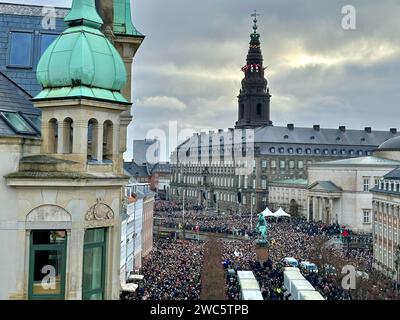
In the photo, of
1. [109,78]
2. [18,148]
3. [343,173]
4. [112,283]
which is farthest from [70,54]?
[343,173]

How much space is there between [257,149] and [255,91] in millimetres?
26768

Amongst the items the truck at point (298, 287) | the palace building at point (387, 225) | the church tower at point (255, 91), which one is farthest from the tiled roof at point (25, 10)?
the church tower at point (255, 91)

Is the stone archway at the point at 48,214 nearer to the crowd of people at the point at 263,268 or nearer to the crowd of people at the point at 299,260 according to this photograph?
the crowd of people at the point at 263,268

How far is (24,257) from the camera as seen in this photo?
947cm

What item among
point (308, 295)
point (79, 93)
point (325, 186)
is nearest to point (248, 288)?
point (308, 295)

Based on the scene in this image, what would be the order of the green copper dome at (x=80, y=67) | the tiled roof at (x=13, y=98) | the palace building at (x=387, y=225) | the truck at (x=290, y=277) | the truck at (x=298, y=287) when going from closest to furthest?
the green copper dome at (x=80, y=67), the tiled roof at (x=13, y=98), the truck at (x=298, y=287), the truck at (x=290, y=277), the palace building at (x=387, y=225)

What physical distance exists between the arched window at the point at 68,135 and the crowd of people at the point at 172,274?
2417 cm

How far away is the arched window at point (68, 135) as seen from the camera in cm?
984

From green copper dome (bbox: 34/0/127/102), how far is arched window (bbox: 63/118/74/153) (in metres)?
0.51

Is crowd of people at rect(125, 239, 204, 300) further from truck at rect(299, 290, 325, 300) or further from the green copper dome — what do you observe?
the green copper dome

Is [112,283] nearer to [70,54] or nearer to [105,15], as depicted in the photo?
[70,54]

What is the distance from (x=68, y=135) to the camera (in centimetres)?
994

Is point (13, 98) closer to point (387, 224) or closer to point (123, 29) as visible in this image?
point (123, 29)

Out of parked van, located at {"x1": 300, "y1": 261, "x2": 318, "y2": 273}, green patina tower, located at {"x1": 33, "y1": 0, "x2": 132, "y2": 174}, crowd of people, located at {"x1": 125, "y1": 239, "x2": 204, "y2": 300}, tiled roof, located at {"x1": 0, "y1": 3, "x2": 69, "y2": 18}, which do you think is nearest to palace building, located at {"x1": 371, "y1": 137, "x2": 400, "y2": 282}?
parked van, located at {"x1": 300, "y1": 261, "x2": 318, "y2": 273}
